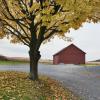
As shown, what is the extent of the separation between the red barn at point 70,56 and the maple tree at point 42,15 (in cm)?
2381

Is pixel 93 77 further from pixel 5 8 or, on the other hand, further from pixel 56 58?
pixel 56 58

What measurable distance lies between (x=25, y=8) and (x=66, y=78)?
8328mm

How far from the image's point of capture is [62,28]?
30.3m

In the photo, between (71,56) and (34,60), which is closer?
(34,60)

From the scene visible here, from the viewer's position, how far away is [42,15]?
29.5 metres

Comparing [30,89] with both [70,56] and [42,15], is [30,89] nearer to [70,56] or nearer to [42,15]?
[42,15]

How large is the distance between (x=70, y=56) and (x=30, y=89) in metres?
31.7

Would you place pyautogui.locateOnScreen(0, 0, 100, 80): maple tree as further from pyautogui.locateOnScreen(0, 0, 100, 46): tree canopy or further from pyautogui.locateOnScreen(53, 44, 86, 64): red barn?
pyautogui.locateOnScreen(53, 44, 86, 64): red barn

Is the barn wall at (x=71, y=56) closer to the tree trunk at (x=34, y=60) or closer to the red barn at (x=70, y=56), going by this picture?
the red barn at (x=70, y=56)

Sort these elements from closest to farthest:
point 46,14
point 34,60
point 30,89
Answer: point 30,89 < point 46,14 < point 34,60

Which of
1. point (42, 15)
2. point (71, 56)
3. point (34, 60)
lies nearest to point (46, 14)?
point (42, 15)

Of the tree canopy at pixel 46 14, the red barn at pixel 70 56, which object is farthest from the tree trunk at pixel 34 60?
the red barn at pixel 70 56

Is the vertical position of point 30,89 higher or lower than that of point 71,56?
lower

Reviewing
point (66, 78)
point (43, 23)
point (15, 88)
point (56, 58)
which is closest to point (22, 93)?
point (15, 88)
